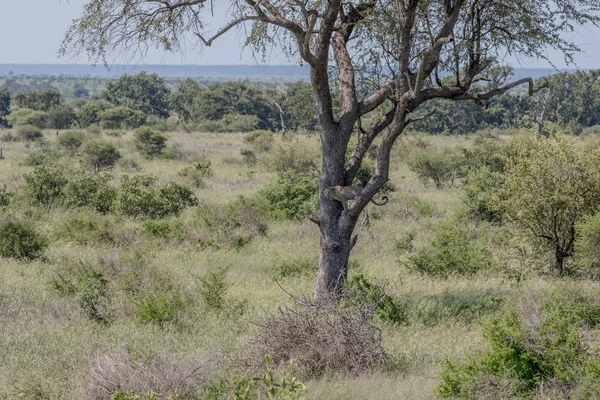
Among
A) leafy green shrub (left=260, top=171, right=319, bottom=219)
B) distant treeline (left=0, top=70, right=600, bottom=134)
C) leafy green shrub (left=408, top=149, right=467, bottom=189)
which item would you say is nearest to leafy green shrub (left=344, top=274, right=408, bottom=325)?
leafy green shrub (left=260, top=171, right=319, bottom=219)

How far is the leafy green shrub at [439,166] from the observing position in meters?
29.2

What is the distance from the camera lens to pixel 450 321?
9805 millimetres

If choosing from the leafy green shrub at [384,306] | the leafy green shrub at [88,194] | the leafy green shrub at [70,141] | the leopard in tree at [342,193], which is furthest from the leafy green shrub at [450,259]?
the leafy green shrub at [70,141]

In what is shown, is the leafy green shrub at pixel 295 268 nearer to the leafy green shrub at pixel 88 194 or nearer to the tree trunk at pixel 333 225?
the tree trunk at pixel 333 225

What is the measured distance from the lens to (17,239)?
14430mm

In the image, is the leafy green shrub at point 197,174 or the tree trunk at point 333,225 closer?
the tree trunk at point 333,225

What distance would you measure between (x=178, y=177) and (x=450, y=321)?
19775mm

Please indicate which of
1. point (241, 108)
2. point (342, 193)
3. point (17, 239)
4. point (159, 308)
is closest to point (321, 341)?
point (342, 193)

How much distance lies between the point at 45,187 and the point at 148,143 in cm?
1673

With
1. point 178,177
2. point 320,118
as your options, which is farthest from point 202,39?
point 178,177

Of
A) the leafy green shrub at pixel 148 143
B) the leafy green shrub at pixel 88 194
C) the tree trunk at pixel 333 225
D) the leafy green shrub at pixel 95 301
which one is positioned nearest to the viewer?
the leafy green shrub at pixel 95 301

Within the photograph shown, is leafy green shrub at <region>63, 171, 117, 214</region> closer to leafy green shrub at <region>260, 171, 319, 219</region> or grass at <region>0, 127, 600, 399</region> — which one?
grass at <region>0, 127, 600, 399</region>

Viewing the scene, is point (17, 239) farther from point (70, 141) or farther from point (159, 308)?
point (70, 141)

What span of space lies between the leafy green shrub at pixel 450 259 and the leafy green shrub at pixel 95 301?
5.63 m
